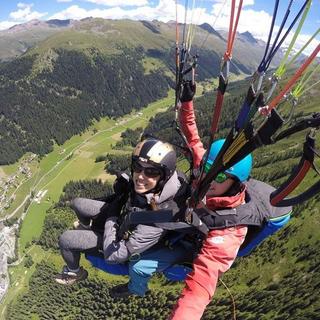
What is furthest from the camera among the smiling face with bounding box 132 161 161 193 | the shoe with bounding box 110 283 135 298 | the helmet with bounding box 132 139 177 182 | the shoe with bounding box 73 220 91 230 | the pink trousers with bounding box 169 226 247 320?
the shoe with bounding box 110 283 135 298

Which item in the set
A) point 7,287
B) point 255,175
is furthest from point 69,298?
point 255,175

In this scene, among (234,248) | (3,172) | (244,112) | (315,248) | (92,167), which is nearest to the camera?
(244,112)

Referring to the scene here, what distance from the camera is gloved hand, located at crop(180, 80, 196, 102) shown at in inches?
318

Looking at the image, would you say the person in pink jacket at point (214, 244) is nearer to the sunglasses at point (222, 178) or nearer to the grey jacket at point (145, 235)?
the sunglasses at point (222, 178)

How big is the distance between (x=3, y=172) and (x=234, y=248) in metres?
179

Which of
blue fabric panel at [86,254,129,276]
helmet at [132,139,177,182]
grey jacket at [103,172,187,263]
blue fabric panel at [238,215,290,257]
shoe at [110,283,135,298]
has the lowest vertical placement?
shoe at [110,283,135,298]

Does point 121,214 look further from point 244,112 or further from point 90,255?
point 244,112

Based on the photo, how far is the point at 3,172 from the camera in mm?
172500

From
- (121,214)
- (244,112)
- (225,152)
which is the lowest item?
(121,214)

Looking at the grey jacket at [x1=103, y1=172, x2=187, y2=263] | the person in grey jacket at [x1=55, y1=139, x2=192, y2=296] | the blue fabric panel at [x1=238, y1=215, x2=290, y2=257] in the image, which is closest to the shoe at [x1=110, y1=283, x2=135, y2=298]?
the person in grey jacket at [x1=55, y1=139, x2=192, y2=296]

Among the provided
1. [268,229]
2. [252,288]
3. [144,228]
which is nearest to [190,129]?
[268,229]

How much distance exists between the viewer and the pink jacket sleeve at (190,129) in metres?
8.53

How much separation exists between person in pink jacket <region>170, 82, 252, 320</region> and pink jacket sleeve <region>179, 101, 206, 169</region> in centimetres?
172

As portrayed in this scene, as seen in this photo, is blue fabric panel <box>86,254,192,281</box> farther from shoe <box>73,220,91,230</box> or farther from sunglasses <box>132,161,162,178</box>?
sunglasses <box>132,161,162,178</box>
